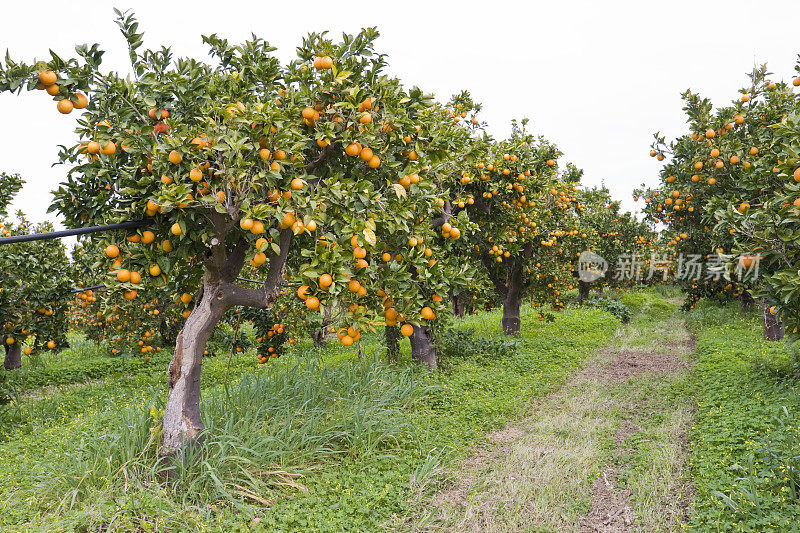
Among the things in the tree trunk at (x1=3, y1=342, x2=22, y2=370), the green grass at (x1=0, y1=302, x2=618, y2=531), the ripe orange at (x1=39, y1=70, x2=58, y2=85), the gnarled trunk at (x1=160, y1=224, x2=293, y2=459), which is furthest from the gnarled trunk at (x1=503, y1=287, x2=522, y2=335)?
the tree trunk at (x1=3, y1=342, x2=22, y2=370)

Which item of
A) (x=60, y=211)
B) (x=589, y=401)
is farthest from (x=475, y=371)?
(x=60, y=211)

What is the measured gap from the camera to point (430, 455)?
5133mm

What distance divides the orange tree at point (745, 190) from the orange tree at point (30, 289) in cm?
959

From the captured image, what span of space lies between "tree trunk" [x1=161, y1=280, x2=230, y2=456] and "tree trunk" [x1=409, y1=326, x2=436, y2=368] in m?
4.13

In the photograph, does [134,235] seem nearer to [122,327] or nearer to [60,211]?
[60,211]

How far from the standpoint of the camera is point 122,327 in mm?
10602

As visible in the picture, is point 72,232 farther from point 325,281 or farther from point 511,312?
point 511,312

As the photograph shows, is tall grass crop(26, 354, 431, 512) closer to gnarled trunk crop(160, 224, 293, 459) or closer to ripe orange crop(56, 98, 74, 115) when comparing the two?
gnarled trunk crop(160, 224, 293, 459)

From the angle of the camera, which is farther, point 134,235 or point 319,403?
point 319,403

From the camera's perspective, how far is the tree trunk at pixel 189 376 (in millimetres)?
4398

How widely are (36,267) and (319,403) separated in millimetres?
5084

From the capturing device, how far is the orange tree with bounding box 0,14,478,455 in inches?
152

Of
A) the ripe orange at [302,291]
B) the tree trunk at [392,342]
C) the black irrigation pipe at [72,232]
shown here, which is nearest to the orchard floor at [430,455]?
the tree trunk at [392,342]

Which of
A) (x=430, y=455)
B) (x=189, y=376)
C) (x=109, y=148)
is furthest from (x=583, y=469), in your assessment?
(x=109, y=148)
